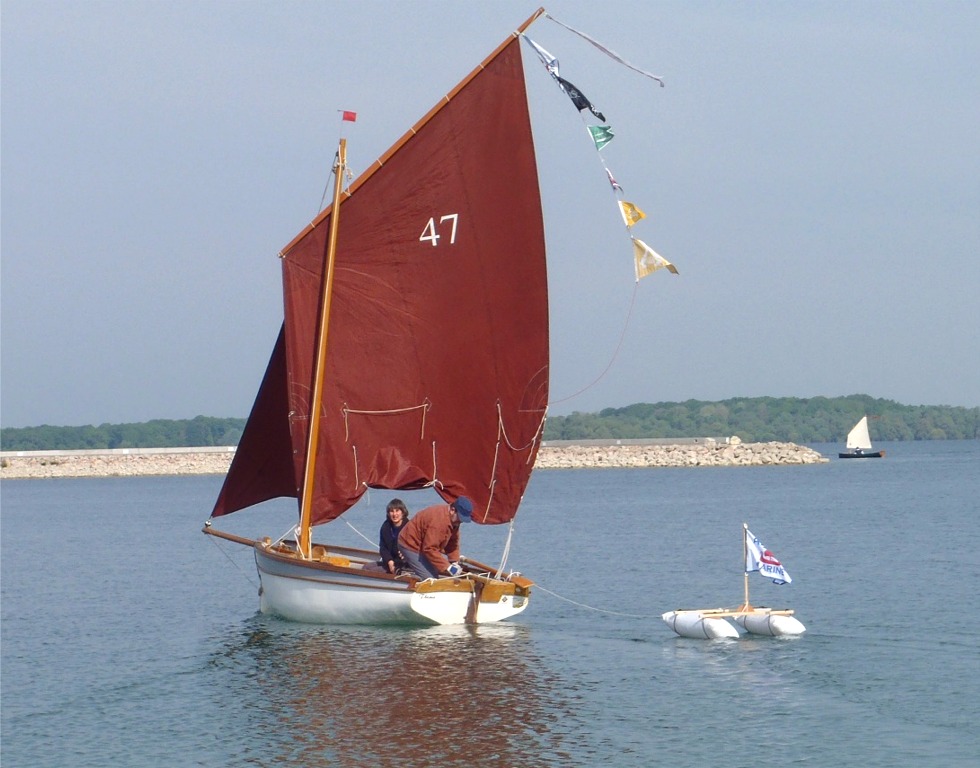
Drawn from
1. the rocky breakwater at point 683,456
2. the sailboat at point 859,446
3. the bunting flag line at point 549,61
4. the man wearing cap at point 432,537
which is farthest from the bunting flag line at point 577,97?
the sailboat at point 859,446

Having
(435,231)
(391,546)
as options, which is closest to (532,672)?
(391,546)

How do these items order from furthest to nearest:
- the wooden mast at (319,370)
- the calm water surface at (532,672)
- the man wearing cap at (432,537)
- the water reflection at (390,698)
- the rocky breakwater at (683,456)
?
the rocky breakwater at (683,456), the wooden mast at (319,370), the man wearing cap at (432,537), the calm water surface at (532,672), the water reflection at (390,698)

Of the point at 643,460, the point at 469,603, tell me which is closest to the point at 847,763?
the point at 469,603

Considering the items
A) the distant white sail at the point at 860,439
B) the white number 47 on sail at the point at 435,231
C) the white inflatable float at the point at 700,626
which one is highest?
the white number 47 on sail at the point at 435,231

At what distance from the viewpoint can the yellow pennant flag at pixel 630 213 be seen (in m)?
24.6

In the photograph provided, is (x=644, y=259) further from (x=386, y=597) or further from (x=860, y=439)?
(x=860, y=439)

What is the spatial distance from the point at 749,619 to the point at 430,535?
6.06m

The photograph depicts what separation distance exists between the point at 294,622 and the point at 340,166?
933 cm

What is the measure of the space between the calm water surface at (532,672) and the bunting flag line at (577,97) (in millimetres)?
10064

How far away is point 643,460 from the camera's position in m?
138

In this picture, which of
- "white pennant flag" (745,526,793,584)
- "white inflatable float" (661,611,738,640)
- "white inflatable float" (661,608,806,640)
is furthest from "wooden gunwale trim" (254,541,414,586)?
"white pennant flag" (745,526,793,584)

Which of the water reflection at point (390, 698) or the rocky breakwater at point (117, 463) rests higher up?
the rocky breakwater at point (117, 463)

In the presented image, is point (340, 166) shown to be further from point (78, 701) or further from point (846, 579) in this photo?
point (846, 579)

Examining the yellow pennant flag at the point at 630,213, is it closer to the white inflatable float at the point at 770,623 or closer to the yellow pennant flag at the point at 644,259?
the yellow pennant flag at the point at 644,259
